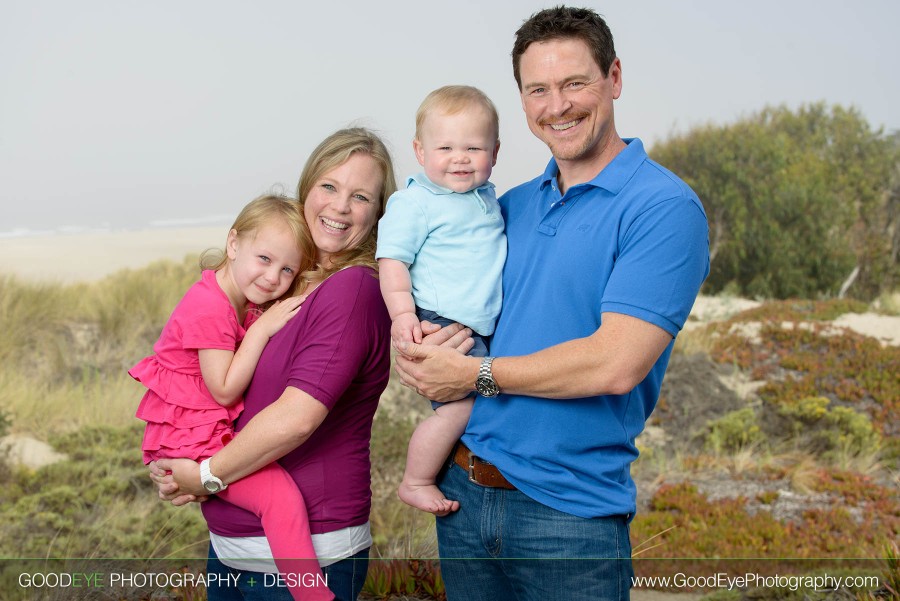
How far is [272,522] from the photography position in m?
2.76

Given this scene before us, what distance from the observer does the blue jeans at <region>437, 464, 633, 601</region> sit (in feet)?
8.82

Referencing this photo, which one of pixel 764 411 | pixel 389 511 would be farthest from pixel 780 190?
pixel 389 511

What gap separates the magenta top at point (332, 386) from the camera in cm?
272

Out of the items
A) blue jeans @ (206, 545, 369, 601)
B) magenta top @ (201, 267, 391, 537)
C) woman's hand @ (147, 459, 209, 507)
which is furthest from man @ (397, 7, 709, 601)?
woman's hand @ (147, 459, 209, 507)

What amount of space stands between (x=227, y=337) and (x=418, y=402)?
20.3 ft

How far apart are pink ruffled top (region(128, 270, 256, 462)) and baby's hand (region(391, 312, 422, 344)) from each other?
0.54 metres

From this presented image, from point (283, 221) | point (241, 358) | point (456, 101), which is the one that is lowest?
point (241, 358)

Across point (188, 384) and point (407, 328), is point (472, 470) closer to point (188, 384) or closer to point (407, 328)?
point (407, 328)

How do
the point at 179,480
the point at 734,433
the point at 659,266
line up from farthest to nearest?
the point at 734,433 < the point at 179,480 < the point at 659,266

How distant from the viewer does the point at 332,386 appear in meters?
2.70

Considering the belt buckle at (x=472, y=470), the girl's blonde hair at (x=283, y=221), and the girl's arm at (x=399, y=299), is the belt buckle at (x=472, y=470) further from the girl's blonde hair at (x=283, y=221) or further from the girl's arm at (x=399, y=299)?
the girl's blonde hair at (x=283, y=221)

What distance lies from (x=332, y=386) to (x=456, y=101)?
42.8 inches

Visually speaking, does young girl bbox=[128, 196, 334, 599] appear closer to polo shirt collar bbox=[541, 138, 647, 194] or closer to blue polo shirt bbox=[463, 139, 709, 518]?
blue polo shirt bbox=[463, 139, 709, 518]

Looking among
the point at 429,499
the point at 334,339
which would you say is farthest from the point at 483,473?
the point at 334,339
